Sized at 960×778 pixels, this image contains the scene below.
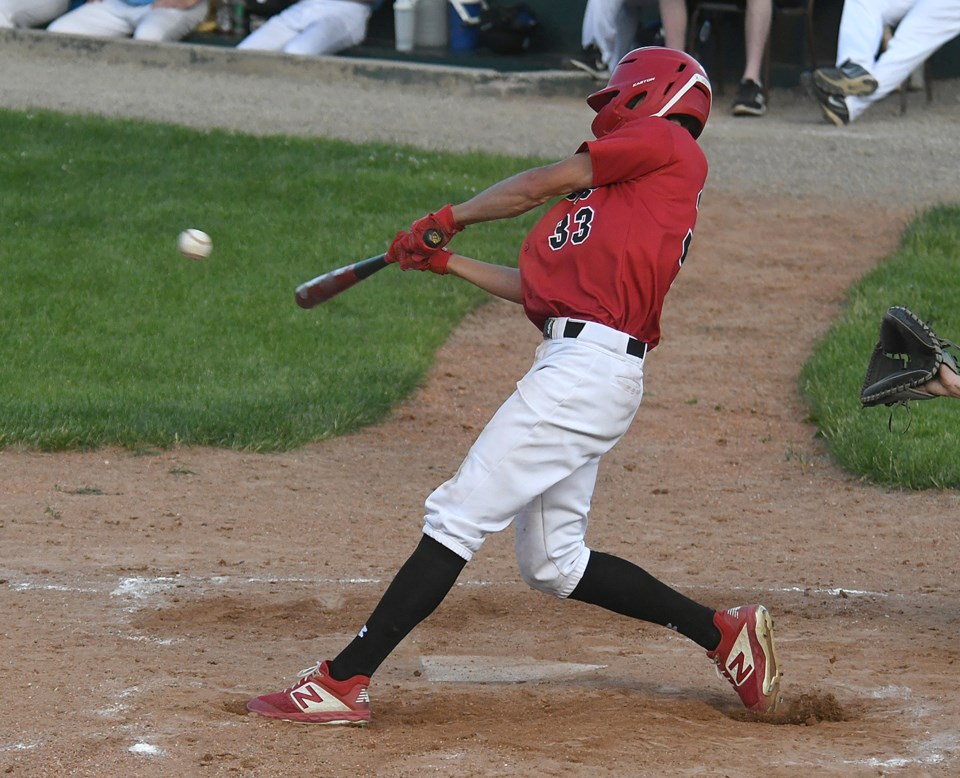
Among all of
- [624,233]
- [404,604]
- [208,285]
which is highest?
[624,233]

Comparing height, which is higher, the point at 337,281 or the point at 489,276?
the point at 489,276

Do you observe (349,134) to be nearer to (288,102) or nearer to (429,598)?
(288,102)

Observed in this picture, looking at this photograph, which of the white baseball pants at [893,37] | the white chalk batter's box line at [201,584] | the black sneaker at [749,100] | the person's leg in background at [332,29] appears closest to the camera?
the white chalk batter's box line at [201,584]

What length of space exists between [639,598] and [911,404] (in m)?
3.64

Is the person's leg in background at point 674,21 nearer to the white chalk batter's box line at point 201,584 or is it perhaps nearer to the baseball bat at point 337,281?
the white chalk batter's box line at point 201,584

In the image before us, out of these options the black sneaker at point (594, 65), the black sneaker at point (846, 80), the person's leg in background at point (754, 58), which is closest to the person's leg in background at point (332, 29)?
the black sneaker at point (594, 65)

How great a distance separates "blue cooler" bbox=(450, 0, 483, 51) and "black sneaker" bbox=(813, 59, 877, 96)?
3.90 meters

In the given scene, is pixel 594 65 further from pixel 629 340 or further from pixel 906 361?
pixel 629 340

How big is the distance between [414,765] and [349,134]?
9060 millimetres

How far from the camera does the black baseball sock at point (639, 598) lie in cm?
427

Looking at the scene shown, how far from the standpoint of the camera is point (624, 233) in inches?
155

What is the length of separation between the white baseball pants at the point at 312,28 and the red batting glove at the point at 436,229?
34.7 ft

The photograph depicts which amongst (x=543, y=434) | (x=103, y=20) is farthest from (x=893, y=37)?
(x=543, y=434)

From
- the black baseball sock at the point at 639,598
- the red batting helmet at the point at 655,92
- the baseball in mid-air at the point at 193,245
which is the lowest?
the black baseball sock at the point at 639,598
